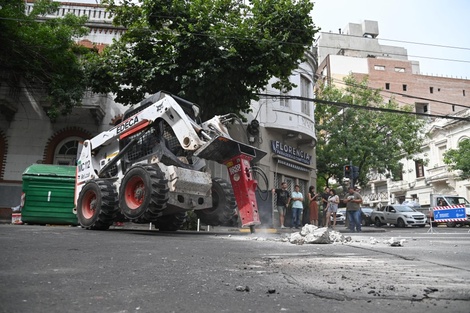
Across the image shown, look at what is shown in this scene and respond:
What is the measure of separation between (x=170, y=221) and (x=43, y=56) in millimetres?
8656

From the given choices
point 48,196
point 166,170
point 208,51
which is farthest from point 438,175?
point 166,170

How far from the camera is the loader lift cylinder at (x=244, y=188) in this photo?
7.75 m

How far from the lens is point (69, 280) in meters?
2.77

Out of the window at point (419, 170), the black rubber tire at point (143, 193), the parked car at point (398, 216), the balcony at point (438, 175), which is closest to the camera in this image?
the black rubber tire at point (143, 193)

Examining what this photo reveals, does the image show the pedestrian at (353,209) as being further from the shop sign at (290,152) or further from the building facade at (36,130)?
the building facade at (36,130)

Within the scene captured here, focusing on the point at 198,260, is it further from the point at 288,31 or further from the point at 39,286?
the point at 288,31

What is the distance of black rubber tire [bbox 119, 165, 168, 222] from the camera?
24.6 feet

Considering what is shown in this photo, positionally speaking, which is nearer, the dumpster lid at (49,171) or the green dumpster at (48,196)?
the green dumpster at (48,196)

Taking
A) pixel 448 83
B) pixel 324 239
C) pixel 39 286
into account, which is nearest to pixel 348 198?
pixel 324 239

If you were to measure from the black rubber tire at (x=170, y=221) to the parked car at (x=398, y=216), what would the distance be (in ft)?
62.3

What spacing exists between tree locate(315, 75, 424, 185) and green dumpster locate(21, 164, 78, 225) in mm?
19967

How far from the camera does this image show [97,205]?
8750mm

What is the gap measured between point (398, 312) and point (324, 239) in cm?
458

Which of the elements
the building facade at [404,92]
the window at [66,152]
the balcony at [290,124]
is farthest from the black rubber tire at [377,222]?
the window at [66,152]
